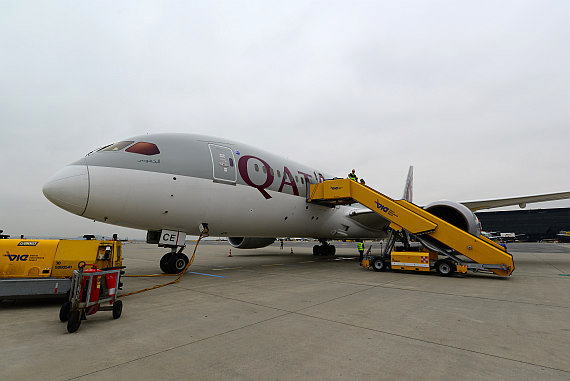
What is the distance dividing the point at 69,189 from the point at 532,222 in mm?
91659

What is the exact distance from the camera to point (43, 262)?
4621mm

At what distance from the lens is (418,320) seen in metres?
3.75

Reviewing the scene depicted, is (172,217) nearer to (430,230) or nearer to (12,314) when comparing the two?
(12,314)

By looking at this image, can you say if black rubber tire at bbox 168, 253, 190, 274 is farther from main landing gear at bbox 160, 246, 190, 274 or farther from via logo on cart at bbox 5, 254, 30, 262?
via logo on cart at bbox 5, 254, 30, 262

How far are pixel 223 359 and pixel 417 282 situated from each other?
19.3 ft

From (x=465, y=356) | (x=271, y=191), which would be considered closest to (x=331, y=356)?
(x=465, y=356)

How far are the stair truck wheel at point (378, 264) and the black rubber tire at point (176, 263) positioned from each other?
5.91 m

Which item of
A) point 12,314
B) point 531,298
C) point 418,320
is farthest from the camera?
point 531,298

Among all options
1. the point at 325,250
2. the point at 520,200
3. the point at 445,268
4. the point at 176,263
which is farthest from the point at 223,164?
the point at 520,200

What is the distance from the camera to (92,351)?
271 cm

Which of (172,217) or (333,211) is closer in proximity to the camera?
(172,217)

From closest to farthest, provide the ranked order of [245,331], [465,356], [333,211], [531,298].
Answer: [465,356], [245,331], [531,298], [333,211]

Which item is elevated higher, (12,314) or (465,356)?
(465,356)

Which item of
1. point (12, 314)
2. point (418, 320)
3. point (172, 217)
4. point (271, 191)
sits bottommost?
point (12, 314)
